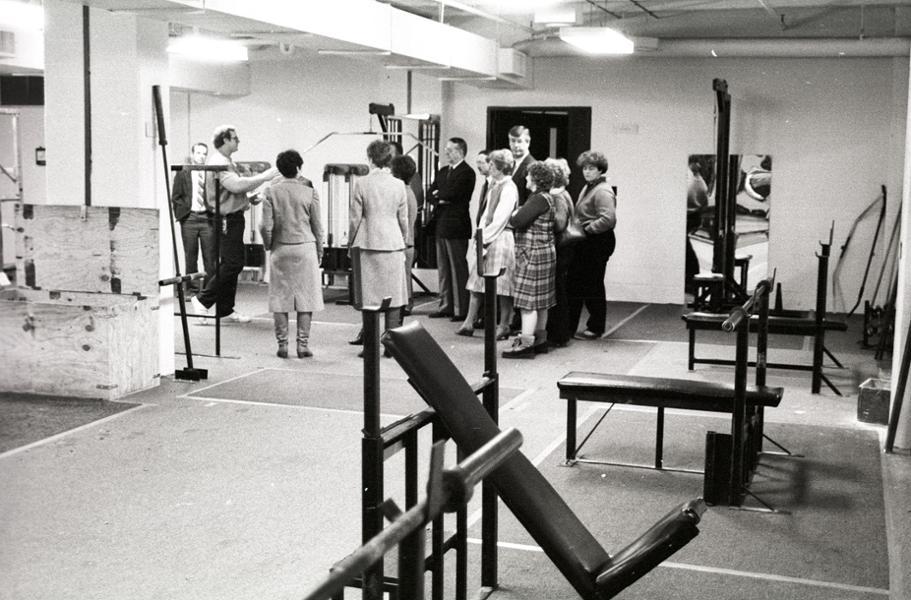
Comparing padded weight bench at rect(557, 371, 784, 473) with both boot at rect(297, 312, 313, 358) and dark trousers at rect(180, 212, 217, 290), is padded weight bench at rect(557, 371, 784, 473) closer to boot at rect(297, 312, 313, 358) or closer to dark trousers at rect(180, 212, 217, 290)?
boot at rect(297, 312, 313, 358)

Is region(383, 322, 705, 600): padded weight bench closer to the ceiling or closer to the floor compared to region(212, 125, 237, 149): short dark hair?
closer to the floor

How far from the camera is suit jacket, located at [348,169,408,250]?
26.2ft

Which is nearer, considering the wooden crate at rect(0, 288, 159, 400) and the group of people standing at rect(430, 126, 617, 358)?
the wooden crate at rect(0, 288, 159, 400)

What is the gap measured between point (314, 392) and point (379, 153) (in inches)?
75.1

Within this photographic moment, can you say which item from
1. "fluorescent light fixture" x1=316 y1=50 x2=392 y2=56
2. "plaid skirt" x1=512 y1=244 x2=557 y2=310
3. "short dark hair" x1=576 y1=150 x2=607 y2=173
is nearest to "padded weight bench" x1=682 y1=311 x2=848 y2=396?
"plaid skirt" x1=512 y1=244 x2=557 y2=310

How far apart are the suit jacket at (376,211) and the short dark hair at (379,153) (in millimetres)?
81

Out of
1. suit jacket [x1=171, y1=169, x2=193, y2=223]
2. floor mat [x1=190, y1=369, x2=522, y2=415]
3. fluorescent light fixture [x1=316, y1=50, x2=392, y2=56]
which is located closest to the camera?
floor mat [x1=190, y1=369, x2=522, y2=415]

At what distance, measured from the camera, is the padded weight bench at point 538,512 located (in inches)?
131

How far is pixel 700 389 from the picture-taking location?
5.12 metres

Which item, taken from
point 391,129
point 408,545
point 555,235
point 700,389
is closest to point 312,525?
point 700,389

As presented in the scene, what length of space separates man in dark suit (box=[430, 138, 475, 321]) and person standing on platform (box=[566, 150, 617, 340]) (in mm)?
1212

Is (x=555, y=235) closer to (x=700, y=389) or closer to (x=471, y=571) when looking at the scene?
(x=700, y=389)

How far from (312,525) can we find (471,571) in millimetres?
764

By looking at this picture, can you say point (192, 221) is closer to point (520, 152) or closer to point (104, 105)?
point (520, 152)
